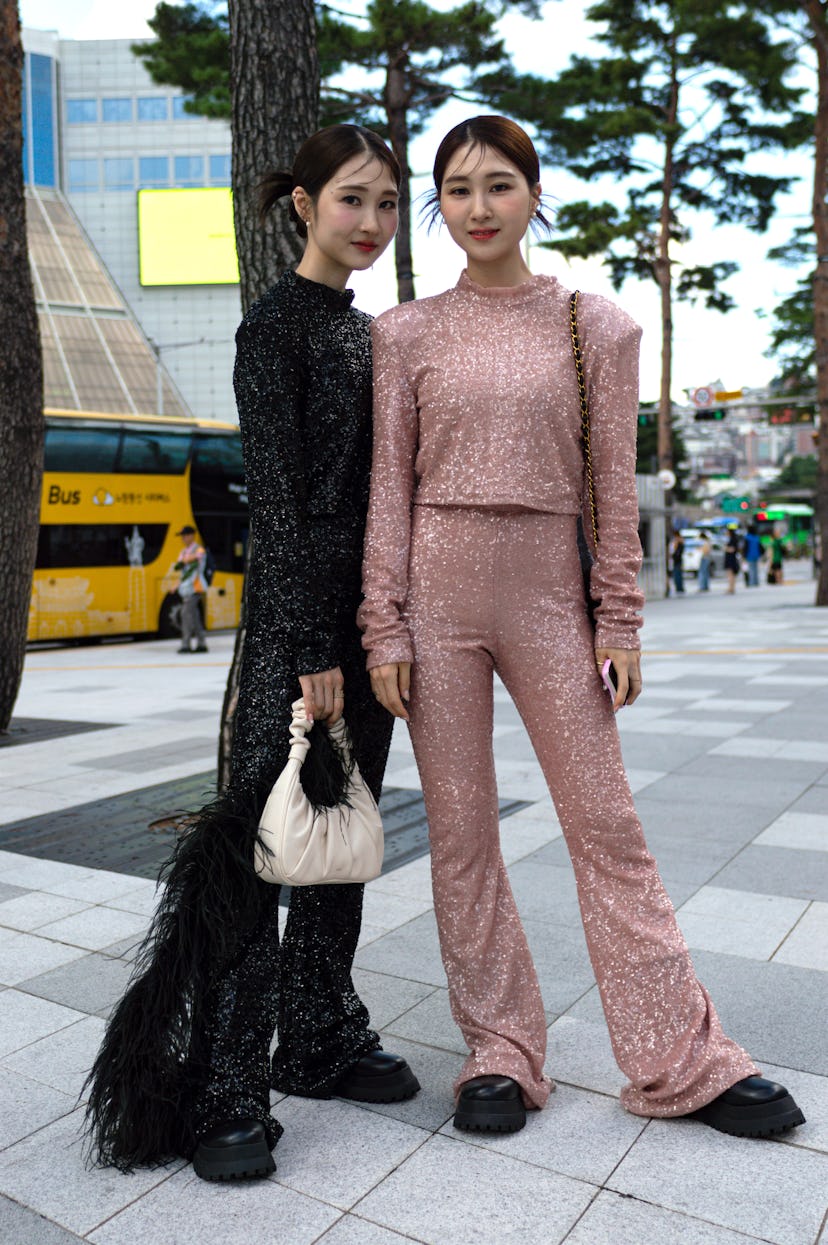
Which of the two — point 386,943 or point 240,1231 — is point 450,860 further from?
point 386,943

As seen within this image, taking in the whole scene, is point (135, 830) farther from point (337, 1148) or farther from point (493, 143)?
point (493, 143)

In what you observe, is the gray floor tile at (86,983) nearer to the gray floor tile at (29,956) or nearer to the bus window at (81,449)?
the gray floor tile at (29,956)

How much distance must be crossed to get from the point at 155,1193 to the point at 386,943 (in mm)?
1348

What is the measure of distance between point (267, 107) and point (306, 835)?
3325 millimetres

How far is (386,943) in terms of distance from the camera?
3.29 m

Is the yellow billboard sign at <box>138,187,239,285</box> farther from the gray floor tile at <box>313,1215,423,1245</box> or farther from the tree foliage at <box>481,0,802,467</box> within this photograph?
the gray floor tile at <box>313,1215,423,1245</box>

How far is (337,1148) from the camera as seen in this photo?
213 cm

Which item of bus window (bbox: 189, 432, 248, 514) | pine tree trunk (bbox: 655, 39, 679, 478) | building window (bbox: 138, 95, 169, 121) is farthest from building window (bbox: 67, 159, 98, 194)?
bus window (bbox: 189, 432, 248, 514)

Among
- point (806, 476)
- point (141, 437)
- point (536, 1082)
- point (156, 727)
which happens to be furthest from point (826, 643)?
point (806, 476)

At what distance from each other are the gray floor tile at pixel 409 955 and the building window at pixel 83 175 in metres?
56.2

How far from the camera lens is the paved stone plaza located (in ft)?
6.20

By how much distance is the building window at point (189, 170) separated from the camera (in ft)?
173

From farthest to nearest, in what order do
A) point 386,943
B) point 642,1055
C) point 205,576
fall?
point 205,576, point 386,943, point 642,1055

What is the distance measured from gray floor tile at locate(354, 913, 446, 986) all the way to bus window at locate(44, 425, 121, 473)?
495 inches
